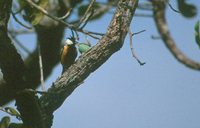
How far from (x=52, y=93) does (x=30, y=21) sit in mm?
169

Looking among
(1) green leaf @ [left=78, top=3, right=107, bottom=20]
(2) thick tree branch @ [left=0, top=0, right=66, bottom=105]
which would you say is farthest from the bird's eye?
(2) thick tree branch @ [left=0, top=0, right=66, bottom=105]

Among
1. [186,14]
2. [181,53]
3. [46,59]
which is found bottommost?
[46,59]

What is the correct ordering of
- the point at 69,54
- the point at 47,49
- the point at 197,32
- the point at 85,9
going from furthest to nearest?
1. the point at 47,49
2. the point at 85,9
3. the point at 69,54
4. the point at 197,32

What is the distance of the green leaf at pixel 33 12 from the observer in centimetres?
95

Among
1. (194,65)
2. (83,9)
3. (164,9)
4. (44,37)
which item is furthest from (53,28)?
(194,65)

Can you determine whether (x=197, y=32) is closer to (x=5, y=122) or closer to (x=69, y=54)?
(x=69, y=54)

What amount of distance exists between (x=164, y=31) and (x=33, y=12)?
26cm

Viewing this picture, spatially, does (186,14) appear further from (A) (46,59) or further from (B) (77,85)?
(A) (46,59)

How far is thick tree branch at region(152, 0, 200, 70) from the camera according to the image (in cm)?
93

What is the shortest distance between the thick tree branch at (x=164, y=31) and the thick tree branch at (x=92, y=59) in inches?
5.1

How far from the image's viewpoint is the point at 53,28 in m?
1.37

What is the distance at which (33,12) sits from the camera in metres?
0.97

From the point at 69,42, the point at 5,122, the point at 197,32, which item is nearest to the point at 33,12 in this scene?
the point at 69,42

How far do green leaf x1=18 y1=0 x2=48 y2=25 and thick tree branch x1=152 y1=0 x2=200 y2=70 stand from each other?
22 cm
